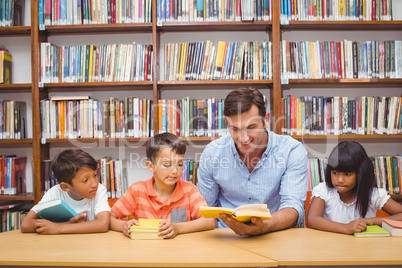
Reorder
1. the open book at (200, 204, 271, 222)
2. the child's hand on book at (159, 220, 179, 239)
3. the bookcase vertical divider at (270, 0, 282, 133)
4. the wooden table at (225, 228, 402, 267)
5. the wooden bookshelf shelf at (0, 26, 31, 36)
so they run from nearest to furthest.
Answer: the wooden table at (225, 228, 402, 267) → the open book at (200, 204, 271, 222) → the child's hand on book at (159, 220, 179, 239) → the bookcase vertical divider at (270, 0, 282, 133) → the wooden bookshelf shelf at (0, 26, 31, 36)

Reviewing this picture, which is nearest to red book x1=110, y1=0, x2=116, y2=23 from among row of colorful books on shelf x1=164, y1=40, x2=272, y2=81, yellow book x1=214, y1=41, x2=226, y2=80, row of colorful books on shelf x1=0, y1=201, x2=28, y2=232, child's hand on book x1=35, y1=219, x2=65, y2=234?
row of colorful books on shelf x1=164, y1=40, x2=272, y2=81

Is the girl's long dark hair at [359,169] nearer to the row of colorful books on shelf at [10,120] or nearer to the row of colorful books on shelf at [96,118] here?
the row of colorful books on shelf at [96,118]

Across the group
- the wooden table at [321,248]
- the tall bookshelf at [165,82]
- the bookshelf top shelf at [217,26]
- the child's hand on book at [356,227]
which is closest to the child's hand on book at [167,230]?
the wooden table at [321,248]

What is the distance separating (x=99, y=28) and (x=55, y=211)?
182 centimetres

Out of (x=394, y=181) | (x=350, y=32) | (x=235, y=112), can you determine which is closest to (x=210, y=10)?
Result: (x=350, y=32)

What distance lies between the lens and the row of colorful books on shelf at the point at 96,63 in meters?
2.83

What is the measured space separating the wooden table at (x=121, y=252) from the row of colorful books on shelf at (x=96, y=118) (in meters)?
1.44

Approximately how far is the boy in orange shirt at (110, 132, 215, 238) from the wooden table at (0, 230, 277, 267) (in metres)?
0.22

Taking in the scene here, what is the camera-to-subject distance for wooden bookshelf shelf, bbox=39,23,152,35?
280 centimetres

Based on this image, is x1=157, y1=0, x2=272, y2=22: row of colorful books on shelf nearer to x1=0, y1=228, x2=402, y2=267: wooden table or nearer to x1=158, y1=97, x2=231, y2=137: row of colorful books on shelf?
x1=158, y1=97, x2=231, y2=137: row of colorful books on shelf

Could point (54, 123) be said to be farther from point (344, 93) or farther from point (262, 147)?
point (344, 93)

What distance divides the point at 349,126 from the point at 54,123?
2282 millimetres

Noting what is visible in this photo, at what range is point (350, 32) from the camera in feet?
9.95

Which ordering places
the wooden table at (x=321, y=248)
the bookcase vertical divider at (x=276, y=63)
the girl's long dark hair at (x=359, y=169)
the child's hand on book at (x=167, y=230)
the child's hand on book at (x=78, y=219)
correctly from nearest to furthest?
1. the wooden table at (x=321, y=248)
2. the child's hand on book at (x=167, y=230)
3. the child's hand on book at (x=78, y=219)
4. the girl's long dark hair at (x=359, y=169)
5. the bookcase vertical divider at (x=276, y=63)
